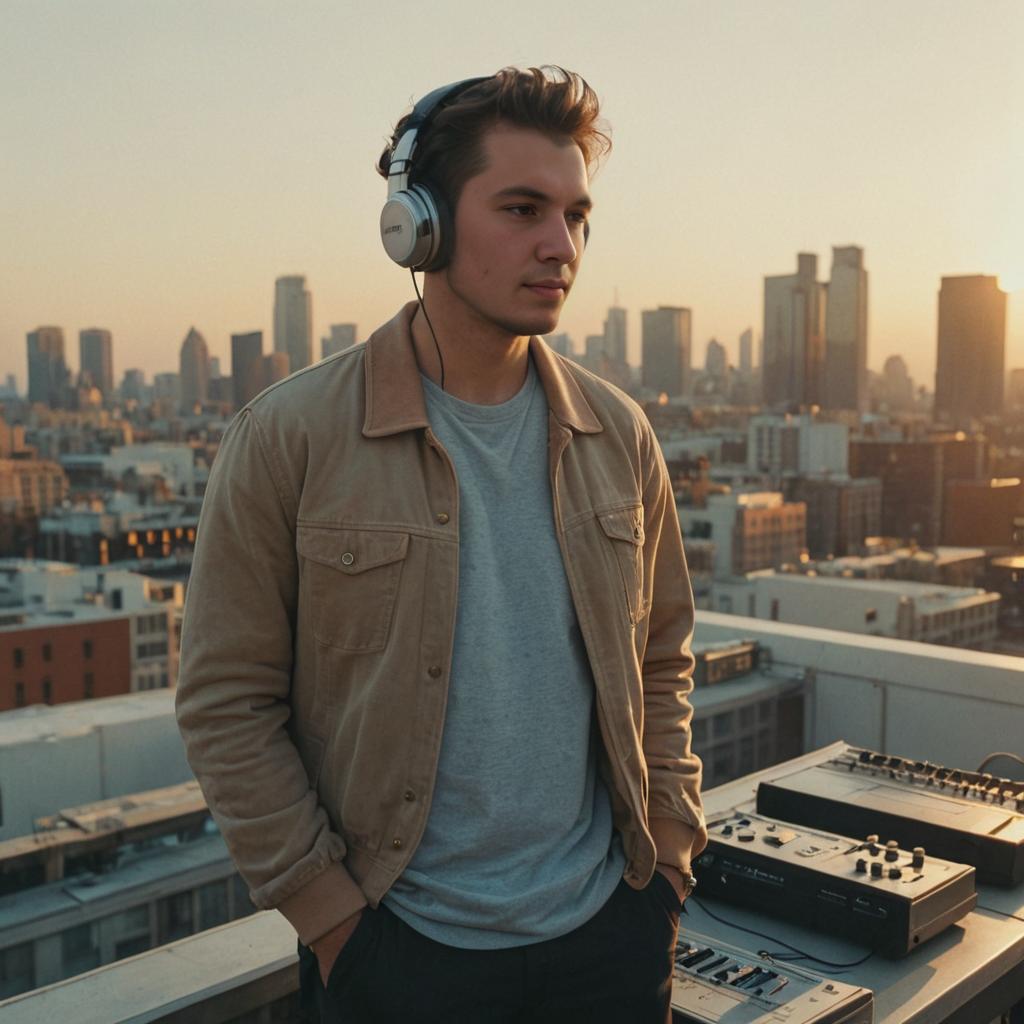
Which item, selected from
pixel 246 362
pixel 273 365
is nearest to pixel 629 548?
pixel 273 365

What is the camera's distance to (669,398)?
150ft

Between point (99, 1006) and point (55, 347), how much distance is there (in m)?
61.5

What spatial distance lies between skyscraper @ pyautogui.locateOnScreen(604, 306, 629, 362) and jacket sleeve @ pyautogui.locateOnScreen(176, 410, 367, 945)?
48749mm

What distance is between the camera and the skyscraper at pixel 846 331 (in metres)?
43.2

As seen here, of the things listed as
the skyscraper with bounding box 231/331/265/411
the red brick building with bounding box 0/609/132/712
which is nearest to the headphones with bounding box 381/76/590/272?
the red brick building with bounding box 0/609/132/712

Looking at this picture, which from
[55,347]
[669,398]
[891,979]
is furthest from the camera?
[55,347]

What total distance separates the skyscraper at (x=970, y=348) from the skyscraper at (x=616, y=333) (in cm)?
2245

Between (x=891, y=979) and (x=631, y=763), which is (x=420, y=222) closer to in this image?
(x=631, y=763)

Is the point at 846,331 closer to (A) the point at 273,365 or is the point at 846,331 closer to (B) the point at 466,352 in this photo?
(A) the point at 273,365

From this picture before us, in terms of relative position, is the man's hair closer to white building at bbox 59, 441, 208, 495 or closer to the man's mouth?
the man's mouth

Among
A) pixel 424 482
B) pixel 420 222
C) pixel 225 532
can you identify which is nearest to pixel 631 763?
pixel 424 482

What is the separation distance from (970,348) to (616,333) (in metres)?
26.7

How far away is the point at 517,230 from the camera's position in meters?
1.09

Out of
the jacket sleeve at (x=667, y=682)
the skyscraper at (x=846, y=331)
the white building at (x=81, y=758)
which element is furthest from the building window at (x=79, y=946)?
the skyscraper at (x=846, y=331)
